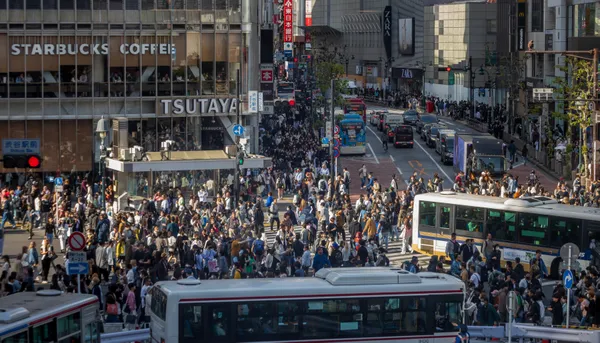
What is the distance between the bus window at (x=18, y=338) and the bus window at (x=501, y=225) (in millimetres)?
19407

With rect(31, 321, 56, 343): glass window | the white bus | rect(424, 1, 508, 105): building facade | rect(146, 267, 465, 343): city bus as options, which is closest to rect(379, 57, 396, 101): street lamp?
rect(424, 1, 508, 105): building facade

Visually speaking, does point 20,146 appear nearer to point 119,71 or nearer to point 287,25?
point 119,71

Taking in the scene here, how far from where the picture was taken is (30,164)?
23953mm

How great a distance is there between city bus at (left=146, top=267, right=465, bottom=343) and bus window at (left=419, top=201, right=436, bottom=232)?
13.2 metres

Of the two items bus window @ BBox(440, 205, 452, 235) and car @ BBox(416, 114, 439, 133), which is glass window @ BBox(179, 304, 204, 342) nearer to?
bus window @ BBox(440, 205, 452, 235)

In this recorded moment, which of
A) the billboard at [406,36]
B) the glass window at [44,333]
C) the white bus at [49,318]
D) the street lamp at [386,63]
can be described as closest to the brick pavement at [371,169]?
the white bus at [49,318]

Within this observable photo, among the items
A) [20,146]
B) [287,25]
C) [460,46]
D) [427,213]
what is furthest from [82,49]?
[460,46]

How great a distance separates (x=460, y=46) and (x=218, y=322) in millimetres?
103700

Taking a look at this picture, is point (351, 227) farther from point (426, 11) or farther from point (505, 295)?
point (426, 11)

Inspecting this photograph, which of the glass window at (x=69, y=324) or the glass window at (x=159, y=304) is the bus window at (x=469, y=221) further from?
the glass window at (x=69, y=324)

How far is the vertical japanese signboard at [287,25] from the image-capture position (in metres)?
112

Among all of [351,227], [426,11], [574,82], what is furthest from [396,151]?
[426,11]

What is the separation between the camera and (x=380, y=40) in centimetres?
15050

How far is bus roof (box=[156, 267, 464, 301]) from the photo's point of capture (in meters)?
22.6
